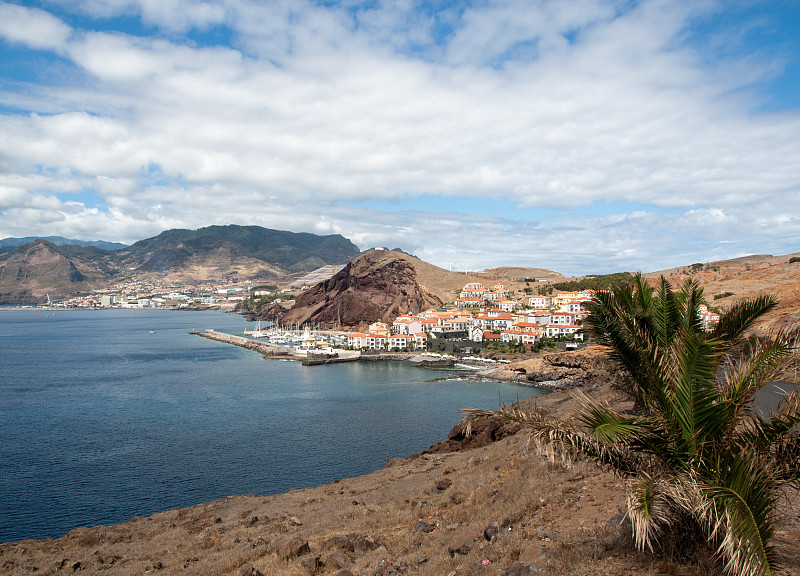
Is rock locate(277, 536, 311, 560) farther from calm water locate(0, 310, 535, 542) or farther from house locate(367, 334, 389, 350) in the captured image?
house locate(367, 334, 389, 350)

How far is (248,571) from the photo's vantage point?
8.23m

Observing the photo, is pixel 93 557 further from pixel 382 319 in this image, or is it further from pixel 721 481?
pixel 382 319

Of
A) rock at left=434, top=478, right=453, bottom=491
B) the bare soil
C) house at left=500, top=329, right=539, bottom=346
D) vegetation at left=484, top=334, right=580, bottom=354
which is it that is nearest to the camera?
the bare soil

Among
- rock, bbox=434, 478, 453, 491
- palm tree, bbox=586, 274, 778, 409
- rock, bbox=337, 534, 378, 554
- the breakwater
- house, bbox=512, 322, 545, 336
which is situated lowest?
the breakwater

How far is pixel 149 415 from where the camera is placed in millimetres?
31469

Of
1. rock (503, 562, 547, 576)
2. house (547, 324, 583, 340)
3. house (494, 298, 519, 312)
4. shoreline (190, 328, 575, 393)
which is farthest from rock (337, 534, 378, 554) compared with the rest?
house (494, 298, 519, 312)

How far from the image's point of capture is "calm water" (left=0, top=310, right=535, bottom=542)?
746 inches

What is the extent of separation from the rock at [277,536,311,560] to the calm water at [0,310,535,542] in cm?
1078

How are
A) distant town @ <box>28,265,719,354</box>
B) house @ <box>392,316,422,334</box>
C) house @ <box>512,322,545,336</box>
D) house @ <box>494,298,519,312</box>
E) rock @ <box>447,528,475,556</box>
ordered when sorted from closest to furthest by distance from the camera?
1. rock @ <box>447,528,475,556</box>
2. house @ <box>512,322,545,336</box>
3. distant town @ <box>28,265,719,354</box>
4. house @ <box>392,316,422,334</box>
5. house @ <box>494,298,519,312</box>

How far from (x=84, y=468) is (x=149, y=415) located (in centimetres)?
1016


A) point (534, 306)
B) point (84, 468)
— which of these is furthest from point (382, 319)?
point (84, 468)

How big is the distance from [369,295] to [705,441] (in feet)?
278

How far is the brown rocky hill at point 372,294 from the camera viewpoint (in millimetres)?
86875

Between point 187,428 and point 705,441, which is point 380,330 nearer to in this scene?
point 187,428
